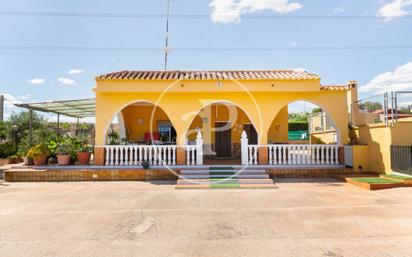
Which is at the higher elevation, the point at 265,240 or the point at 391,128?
the point at 391,128

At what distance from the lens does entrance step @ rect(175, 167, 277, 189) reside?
8.26 metres

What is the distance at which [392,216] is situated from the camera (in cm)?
513

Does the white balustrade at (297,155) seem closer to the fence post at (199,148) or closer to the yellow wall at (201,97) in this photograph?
the yellow wall at (201,97)

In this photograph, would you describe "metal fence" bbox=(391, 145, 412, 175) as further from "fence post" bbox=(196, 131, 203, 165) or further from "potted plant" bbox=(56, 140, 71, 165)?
"potted plant" bbox=(56, 140, 71, 165)

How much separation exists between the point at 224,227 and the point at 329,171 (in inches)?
284

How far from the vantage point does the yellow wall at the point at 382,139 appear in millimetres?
8797

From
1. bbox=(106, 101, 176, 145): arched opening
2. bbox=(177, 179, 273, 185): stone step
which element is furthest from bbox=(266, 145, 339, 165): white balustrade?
bbox=(106, 101, 176, 145): arched opening

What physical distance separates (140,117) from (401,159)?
12.6 meters

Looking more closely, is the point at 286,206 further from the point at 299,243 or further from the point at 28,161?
the point at 28,161

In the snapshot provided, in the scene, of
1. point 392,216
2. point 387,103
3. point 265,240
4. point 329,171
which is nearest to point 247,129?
point 329,171

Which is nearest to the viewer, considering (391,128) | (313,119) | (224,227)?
(224,227)

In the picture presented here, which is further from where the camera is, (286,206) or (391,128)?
(391,128)

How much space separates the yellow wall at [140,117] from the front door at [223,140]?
3366 mm

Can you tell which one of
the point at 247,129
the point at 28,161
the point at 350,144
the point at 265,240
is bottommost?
the point at 265,240
